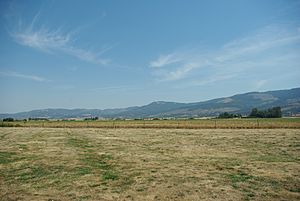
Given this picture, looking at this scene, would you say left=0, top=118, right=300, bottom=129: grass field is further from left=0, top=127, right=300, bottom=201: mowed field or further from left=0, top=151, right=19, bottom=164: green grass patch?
left=0, top=151, right=19, bottom=164: green grass patch

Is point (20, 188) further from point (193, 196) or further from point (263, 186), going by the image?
point (263, 186)

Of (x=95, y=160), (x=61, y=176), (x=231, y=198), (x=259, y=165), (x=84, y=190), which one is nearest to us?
(x=231, y=198)

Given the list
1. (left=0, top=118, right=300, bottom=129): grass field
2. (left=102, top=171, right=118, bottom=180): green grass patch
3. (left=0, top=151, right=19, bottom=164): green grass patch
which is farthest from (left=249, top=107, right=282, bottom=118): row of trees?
(left=102, top=171, right=118, bottom=180): green grass patch

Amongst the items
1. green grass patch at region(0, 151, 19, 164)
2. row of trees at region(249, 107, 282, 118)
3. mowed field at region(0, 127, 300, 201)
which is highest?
row of trees at region(249, 107, 282, 118)

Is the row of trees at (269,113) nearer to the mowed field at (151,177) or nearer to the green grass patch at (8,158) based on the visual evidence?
the mowed field at (151,177)

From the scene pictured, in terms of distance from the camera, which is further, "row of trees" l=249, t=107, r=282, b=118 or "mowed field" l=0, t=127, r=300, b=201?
"row of trees" l=249, t=107, r=282, b=118

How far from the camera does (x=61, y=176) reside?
58.4ft

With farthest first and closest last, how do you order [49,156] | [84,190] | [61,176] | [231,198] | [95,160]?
[49,156]
[95,160]
[61,176]
[84,190]
[231,198]

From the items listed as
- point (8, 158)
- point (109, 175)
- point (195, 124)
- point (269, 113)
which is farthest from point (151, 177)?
point (269, 113)

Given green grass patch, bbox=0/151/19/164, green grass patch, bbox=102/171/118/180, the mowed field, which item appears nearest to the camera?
the mowed field

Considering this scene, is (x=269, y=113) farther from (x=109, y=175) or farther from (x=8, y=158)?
(x=109, y=175)

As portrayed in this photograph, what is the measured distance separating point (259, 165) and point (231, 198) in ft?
28.3

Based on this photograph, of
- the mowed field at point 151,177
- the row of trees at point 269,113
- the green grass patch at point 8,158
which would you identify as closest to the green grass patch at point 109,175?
the mowed field at point 151,177

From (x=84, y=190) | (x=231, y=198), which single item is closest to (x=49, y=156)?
(x=84, y=190)
